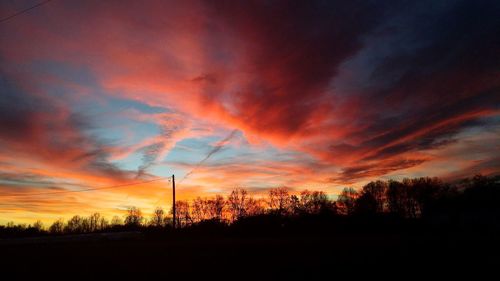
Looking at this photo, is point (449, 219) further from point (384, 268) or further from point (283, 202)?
point (384, 268)

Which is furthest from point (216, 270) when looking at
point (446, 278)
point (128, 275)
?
point (446, 278)

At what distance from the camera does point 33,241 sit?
4919 centimetres

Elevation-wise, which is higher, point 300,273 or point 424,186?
point 424,186

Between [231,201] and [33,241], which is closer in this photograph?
[33,241]

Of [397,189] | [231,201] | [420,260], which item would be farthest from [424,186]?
[420,260]

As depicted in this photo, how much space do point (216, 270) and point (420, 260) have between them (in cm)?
894

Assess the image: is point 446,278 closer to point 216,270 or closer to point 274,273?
point 274,273

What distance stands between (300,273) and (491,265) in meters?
7.54

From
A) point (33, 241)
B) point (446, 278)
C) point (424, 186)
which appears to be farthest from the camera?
point (424, 186)

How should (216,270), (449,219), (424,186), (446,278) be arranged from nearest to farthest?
(446,278) → (216,270) → (449,219) → (424,186)

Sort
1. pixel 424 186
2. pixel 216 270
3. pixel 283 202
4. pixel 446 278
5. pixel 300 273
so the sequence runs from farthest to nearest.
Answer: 1. pixel 283 202
2. pixel 424 186
3. pixel 216 270
4. pixel 300 273
5. pixel 446 278

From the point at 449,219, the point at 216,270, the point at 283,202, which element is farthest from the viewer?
the point at 283,202

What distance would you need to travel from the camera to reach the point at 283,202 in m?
108

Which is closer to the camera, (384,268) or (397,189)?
(384,268)
